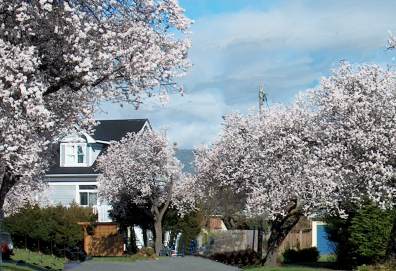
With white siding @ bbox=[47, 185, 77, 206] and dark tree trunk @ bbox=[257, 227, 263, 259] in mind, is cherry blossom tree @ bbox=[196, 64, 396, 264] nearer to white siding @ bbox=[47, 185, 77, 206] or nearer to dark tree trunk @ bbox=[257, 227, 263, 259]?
dark tree trunk @ bbox=[257, 227, 263, 259]

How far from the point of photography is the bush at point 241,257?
3469 centimetres

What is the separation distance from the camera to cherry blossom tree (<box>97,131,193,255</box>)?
41656 millimetres

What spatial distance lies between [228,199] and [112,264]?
28.7 metres

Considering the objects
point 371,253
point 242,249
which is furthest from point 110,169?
point 371,253

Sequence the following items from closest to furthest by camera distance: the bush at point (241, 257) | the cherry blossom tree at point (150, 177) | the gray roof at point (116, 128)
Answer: the bush at point (241, 257)
the cherry blossom tree at point (150, 177)
the gray roof at point (116, 128)

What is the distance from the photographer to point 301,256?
39.3 metres

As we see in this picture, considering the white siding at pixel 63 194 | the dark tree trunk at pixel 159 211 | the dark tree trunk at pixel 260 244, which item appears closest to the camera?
the dark tree trunk at pixel 260 244

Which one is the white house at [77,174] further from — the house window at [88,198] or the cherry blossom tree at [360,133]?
the cherry blossom tree at [360,133]

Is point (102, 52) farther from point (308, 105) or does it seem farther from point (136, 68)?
point (308, 105)

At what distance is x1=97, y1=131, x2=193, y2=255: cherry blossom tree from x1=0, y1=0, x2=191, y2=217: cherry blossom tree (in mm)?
26666

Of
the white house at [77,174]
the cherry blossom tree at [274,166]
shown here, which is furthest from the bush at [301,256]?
the white house at [77,174]

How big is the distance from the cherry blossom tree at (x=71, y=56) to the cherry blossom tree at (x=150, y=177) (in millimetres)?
26666

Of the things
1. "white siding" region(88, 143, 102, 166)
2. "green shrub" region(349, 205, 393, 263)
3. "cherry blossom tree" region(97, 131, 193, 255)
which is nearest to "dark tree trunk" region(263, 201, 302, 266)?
"green shrub" region(349, 205, 393, 263)

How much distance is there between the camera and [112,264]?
37.1 feet
